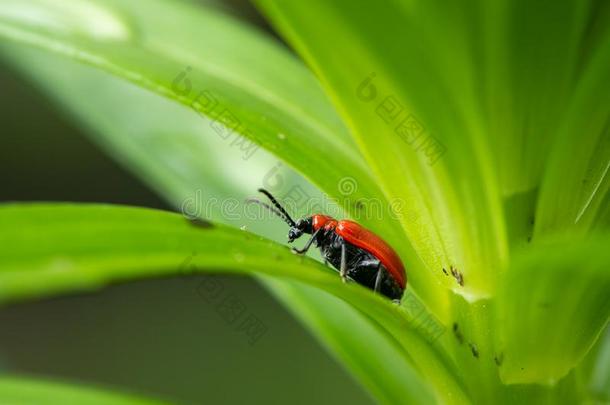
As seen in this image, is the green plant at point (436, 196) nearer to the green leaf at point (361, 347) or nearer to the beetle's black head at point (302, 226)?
the green leaf at point (361, 347)

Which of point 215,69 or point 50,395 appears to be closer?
point 50,395

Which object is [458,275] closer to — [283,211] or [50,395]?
[50,395]

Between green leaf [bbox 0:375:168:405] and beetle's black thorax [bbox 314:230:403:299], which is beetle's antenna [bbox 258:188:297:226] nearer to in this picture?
beetle's black thorax [bbox 314:230:403:299]

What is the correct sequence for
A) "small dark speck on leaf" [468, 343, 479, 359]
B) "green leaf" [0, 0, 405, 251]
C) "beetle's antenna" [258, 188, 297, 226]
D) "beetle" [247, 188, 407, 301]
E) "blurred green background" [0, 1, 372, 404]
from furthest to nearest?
"blurred green background" [0, 1, 372, 404] < "beetle's antenna" [258, 188, 297, 226] < "beetle" [247, 188, 407, 301] < "green leaf" [0, 0, 405, 251] < "small dark speck on leaf" [468, 343, 479, 359]

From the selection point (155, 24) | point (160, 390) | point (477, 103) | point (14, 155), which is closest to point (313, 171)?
point (477, 103)

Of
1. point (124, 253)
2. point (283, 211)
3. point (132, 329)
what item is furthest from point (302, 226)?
point (132, 329)

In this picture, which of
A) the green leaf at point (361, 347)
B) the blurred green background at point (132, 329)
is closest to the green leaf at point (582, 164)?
the green leaf at point (361, 347)

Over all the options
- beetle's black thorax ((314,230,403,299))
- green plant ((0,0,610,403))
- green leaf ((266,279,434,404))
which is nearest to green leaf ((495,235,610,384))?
green plant ((0,0,610,403))

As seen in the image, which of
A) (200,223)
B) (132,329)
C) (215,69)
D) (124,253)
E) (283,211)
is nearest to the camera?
(124,253)

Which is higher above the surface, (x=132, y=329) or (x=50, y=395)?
(x=132, y=329)
